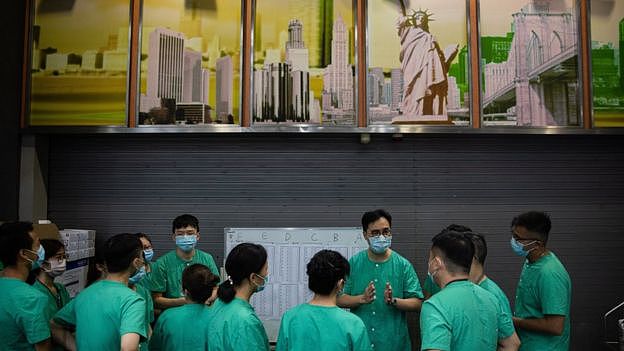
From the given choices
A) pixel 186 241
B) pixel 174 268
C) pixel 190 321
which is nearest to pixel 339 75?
pixel 186 241

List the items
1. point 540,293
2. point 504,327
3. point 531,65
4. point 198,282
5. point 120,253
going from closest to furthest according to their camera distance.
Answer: point 504,327, point 120,253, point 198,282, point 540,293, point 531,65

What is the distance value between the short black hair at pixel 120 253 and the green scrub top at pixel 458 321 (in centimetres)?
145

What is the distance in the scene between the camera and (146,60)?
15.9 feet

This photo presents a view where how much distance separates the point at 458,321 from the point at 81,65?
421cm

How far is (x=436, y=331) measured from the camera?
216 cm

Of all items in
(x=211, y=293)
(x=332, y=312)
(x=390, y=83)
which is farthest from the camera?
(x=390, y=83)

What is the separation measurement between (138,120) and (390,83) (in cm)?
234

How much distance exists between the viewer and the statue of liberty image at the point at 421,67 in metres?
4.78

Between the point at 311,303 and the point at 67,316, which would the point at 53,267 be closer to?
the point at 67,316

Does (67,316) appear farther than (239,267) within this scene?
Yes

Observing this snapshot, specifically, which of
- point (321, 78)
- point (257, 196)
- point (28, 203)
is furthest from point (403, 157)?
point (28, 203)

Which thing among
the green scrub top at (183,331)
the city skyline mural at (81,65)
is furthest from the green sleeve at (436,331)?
the city skyline mural at (81,65)

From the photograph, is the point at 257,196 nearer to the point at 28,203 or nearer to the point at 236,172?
the point at 236,172

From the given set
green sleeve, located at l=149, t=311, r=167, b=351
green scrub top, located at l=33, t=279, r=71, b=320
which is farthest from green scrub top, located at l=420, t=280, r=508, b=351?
green scrub top, located at l=33, t=279, r=71, b=320
